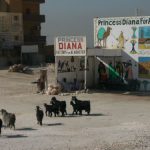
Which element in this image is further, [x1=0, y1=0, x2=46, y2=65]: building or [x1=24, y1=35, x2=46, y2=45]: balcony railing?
[x1=24, y1=35, x2=46, y2=45]: balcony railing

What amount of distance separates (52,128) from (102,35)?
1951cm

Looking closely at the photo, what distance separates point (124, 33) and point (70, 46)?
13.3ft

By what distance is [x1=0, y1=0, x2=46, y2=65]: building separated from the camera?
250ft

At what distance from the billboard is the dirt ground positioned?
4039 mm

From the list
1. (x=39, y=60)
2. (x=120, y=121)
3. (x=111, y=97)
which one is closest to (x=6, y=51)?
(x=39, y=60)

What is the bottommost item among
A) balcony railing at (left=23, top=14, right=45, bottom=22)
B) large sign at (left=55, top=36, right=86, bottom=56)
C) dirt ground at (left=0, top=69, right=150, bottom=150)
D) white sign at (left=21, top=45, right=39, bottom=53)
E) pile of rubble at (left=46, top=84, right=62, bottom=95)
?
dirt ground at (left=0, top=69, right=150, bottom=150)

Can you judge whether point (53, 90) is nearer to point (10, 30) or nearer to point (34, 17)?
point (10, 30)

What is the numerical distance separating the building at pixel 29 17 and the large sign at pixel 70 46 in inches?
1403

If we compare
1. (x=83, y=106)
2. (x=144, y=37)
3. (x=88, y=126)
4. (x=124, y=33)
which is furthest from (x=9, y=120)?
(x=124, y=33)

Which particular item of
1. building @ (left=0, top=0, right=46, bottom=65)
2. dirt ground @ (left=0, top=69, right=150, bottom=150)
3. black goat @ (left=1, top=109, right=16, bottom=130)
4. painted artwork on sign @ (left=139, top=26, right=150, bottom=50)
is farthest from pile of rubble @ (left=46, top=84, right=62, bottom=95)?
building @ (left=0, top=0, right=46, bottom=65)

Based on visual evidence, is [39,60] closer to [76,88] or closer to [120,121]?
[76,88]

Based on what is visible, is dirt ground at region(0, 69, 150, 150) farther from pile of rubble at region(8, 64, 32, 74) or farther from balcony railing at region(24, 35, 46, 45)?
balcony railing at region(24, 35, 46, 45)

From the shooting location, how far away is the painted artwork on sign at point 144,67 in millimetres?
→ 40500

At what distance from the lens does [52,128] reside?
24375 millimetres
